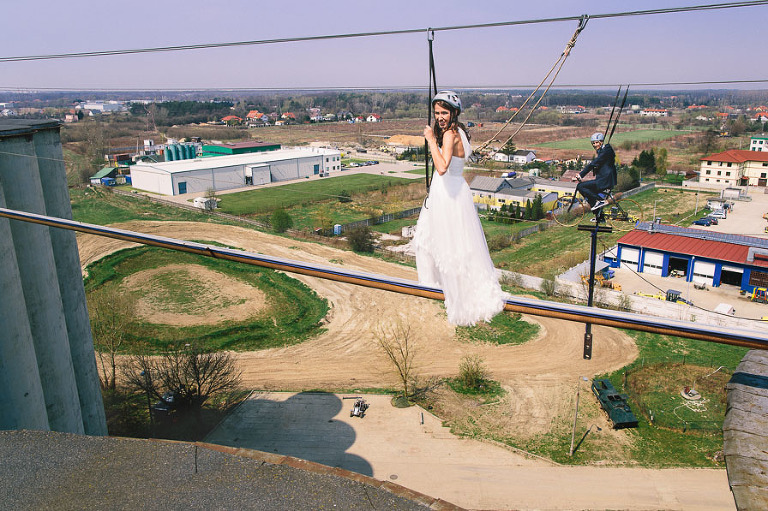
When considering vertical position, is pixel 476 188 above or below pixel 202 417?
above

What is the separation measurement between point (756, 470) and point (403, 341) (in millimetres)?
18252

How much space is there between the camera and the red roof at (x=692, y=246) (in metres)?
26.9

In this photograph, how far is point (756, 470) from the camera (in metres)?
4.60

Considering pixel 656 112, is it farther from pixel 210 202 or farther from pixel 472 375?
pixel 472 375

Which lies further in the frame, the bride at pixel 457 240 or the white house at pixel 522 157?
the white house at pixel 522 157

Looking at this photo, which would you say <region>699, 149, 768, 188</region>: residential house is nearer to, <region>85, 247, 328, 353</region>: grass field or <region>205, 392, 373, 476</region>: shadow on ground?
<region>85, 247, 328, 353</region>: grass field

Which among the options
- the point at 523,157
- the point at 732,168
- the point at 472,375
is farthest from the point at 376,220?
the point at 732,168

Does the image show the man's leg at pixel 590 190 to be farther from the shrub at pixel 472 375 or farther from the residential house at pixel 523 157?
the residential house at pixel 523 157

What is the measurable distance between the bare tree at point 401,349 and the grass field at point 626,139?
55797mm

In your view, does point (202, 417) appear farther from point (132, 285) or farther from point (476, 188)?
point (476, 188)

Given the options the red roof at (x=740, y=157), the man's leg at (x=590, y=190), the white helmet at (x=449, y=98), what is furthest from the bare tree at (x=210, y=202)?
the red roof at (x=740, y=157)

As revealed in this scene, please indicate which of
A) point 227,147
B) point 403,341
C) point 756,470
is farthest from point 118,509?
point 227,147

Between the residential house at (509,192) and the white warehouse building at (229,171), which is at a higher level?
the white warehouse building at (229,171)

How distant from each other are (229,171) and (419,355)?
38.0 meters
